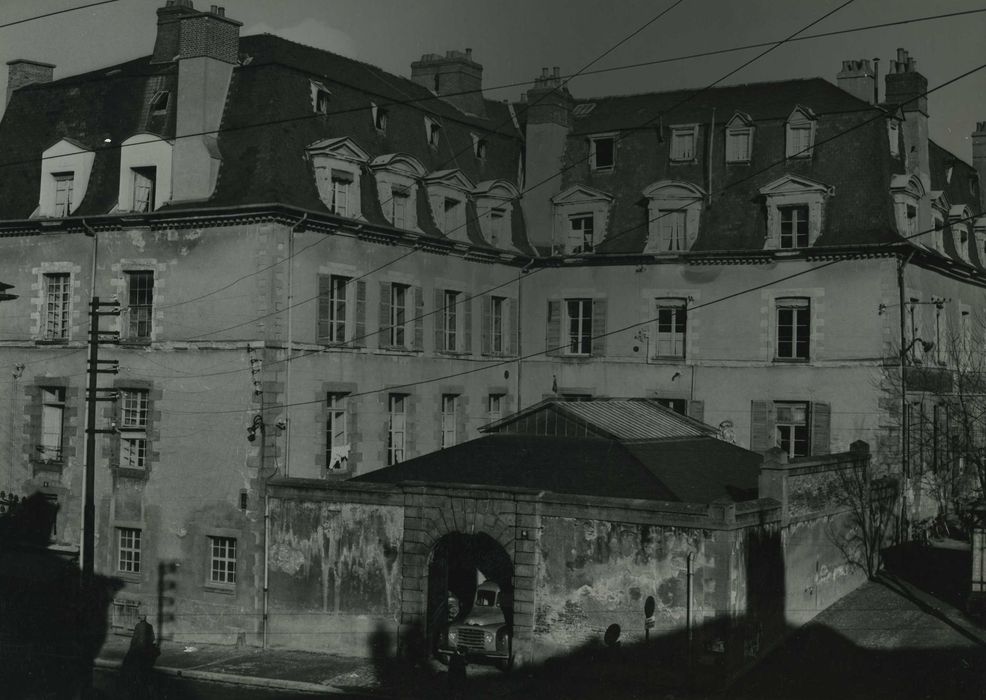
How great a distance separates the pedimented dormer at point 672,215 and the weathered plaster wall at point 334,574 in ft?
53.1

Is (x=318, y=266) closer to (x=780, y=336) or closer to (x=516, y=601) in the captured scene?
(x=516, y=601)

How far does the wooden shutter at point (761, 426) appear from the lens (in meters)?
40.4

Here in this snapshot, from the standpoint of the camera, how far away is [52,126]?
38.5 metres

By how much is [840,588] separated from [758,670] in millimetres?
7048

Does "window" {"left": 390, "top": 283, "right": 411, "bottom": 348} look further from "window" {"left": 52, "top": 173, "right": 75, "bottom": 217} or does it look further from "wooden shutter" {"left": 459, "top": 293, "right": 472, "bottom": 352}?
"window" {"left": 52, "top": 173, "right": 75, "bottom": 217}

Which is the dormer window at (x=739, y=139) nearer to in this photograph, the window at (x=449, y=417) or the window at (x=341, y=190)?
the window at (x=449, y=417)

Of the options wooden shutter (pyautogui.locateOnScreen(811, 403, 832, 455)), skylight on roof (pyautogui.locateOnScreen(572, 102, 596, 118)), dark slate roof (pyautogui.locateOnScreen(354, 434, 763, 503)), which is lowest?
dark slate roof (pyautogui.locateOnScreen(354, 434, 763, 503))

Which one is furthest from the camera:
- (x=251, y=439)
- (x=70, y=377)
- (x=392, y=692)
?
(x=70, y=377)

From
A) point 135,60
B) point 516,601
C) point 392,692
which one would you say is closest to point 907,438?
point 516,601

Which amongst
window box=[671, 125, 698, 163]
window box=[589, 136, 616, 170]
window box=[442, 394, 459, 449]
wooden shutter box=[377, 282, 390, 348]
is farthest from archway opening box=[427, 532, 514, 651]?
window box=[589, 136, 616, 170]

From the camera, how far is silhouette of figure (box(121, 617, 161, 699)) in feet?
91.5

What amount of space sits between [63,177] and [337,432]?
1151 cm

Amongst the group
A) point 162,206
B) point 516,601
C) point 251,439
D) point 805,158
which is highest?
point 805,158

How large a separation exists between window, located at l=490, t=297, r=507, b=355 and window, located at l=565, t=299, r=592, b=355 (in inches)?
92.2
